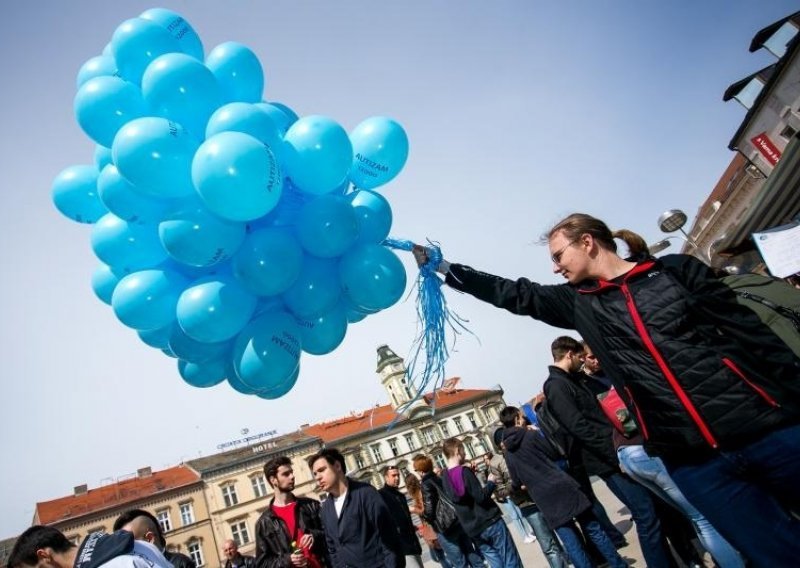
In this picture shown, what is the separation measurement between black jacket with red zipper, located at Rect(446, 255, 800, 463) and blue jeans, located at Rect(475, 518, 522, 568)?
297 cm

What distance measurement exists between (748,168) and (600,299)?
26.1 m

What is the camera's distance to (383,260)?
2.77 m

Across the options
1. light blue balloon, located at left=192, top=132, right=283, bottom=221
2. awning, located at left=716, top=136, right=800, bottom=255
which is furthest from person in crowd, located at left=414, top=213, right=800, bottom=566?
awning, located at left=716, top=136, right=800, bottom=255

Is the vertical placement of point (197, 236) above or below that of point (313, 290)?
above

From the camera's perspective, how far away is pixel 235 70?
288 cm

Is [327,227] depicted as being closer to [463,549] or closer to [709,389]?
[709,389]

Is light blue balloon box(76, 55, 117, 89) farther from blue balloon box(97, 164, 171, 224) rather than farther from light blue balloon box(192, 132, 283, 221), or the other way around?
light blue balloon box(192, 132, 283, 221)

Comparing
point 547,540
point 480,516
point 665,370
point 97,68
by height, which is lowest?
point 547,540

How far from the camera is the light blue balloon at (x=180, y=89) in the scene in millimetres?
2445

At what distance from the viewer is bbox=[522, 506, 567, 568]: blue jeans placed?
3.90m

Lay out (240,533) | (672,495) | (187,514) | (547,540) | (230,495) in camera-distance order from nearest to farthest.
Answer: (672,495) < (547,540) < (187,514) < (240,533) < (230,495)

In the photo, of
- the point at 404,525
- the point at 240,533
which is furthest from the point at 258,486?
A: the point at 404,525

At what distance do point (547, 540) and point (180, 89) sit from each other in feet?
16.5

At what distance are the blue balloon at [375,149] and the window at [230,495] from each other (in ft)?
104
